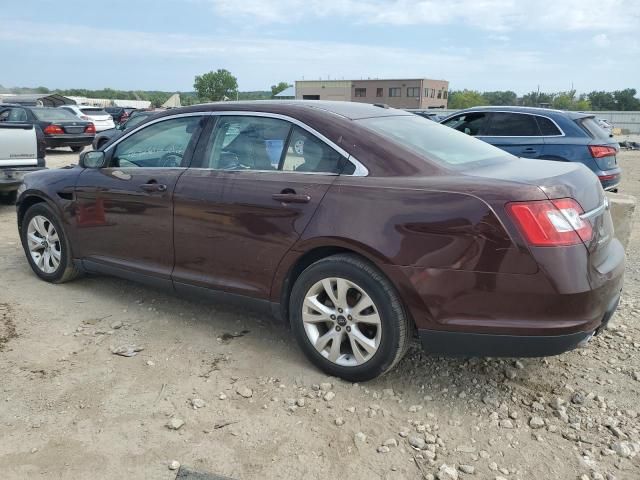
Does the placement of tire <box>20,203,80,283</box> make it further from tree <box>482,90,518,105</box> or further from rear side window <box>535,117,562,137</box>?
tree <box>482,90,518,105</box>

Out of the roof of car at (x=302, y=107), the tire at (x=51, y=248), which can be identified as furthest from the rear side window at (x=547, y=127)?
the tire at (x=51, y=248)

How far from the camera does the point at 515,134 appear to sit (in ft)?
28.4

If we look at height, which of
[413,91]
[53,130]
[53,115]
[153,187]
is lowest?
[53,130]

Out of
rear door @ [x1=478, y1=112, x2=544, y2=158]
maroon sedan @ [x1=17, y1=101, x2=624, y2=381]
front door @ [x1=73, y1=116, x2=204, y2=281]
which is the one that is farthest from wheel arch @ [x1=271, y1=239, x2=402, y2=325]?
rear door @ [x1=478, y1=112, x2=544, y2=158]

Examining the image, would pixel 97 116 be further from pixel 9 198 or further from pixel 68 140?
pixel 9 198

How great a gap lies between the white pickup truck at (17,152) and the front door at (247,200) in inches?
204

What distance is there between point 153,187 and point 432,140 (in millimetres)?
1966

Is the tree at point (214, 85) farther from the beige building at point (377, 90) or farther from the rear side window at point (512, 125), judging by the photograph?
the rear side window at point (512, 125)

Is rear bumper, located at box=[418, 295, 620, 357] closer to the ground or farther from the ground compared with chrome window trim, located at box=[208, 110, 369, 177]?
closer to the ground

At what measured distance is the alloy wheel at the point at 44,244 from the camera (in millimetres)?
4887

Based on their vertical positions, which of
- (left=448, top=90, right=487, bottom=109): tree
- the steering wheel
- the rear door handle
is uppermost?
(left=448, top=90, right=487, bottom=109): tree

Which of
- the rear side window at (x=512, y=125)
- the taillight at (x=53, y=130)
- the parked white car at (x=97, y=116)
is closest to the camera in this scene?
the rear side window at (x=512, y=125)

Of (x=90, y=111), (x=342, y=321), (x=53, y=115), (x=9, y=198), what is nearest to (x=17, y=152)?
(x=9, y=198)

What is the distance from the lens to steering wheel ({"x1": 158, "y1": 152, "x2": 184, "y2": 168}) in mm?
4004
